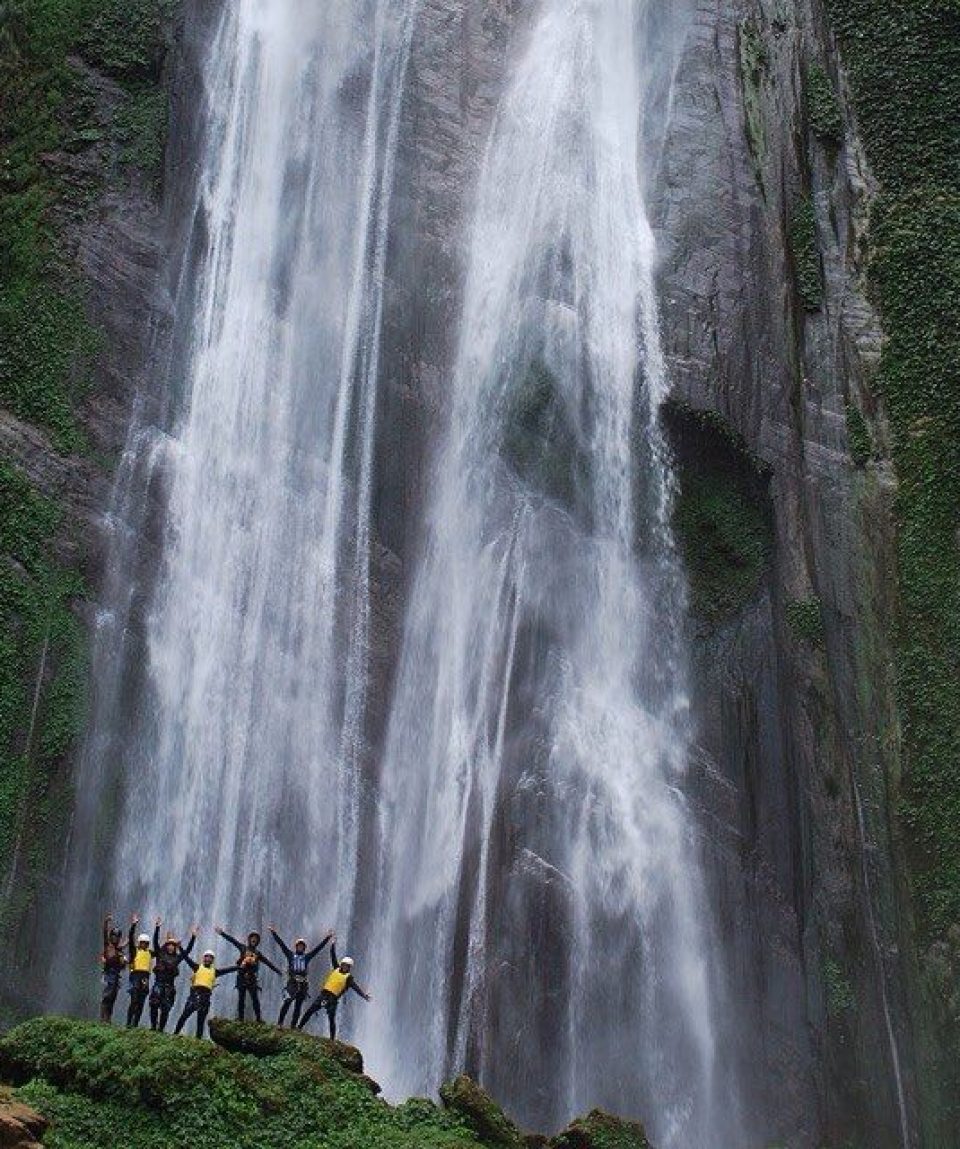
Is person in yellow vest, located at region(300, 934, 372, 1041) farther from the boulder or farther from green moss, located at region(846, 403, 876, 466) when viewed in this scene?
green moss, located at region(846, 403, 876, 466)

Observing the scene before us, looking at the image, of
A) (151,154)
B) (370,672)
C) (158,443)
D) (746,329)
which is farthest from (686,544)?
(151,154)

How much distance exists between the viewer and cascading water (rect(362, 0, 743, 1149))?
627 inches

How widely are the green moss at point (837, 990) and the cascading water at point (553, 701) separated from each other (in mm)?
1517

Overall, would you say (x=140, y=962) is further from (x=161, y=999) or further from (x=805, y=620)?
(x=805, y=620)

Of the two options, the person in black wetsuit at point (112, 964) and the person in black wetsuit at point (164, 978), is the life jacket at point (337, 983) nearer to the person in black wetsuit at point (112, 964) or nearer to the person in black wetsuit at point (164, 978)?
the person in black wetsuit at point (164, 978)

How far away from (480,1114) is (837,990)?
719 centimetres

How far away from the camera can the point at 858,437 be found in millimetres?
19641

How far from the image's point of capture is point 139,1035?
10.4 m

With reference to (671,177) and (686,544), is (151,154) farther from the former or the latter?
(686,544)

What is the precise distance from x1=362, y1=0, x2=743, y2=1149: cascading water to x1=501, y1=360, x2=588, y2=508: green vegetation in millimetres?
31

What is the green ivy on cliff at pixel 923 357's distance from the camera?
58.3 feet

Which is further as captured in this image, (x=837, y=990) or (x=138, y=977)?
(x=837, y=990)

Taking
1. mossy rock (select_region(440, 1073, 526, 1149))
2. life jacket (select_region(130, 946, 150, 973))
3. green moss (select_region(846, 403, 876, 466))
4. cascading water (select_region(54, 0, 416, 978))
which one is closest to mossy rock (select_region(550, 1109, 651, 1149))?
mossy rock (select_region(440, 1073, 526, 1149))

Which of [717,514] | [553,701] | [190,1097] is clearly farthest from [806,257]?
[190,1097]
